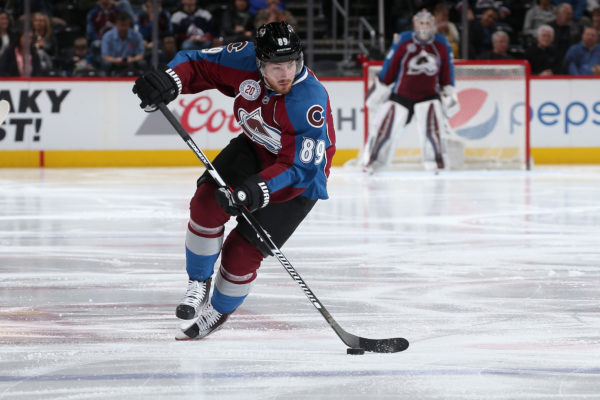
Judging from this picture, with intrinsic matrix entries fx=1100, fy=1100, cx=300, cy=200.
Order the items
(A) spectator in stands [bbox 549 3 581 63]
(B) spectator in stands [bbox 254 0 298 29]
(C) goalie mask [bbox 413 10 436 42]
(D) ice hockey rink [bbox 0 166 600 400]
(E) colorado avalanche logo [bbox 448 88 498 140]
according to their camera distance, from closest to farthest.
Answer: (D) ice hockey rink [bbox 0 166 600 400], (C) goalie mask [bbox 413 10 436 42], (E) colorado avalanche logo [bbox 448 88 498 140], (B) spectator in stands [bbox 254 0 298 29], (A) spectator in stands [bbox 549 3 581 63]

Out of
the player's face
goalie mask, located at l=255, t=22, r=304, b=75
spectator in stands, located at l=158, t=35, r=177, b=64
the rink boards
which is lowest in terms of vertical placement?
the rink boards

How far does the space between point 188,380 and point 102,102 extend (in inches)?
331

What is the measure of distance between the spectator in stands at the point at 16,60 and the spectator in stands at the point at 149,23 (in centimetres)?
105

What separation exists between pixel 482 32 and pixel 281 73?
27.6 ft

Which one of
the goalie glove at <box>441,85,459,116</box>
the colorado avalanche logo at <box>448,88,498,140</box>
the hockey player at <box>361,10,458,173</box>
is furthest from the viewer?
the colorado avalanche logo at <box>448,88,498,140</box>


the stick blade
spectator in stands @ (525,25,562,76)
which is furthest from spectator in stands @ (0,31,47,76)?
the stick blade

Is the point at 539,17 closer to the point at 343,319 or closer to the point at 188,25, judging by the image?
the point at 188,25

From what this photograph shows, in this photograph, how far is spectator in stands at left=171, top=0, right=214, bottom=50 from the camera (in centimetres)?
1087

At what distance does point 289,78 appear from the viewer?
9.52 ft

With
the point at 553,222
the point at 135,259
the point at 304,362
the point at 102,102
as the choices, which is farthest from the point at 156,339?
the point at 102,102

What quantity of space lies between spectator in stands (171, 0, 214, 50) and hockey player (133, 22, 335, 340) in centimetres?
774

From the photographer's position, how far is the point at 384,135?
31.7 feet

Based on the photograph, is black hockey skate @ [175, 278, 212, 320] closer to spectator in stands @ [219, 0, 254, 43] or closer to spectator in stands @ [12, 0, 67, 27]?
spectator in stands @ [12, 0, 67, 27]

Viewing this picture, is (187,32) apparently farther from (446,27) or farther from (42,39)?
(446,27)
